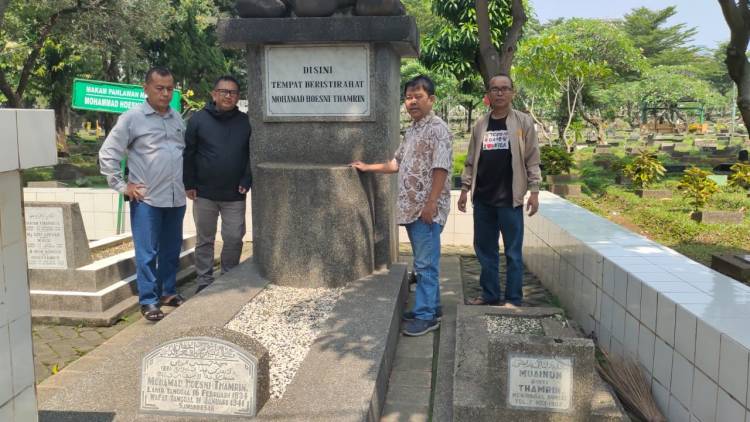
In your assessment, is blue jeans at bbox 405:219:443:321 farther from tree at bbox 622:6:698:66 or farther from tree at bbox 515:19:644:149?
tree at bbox 622:6:698:66

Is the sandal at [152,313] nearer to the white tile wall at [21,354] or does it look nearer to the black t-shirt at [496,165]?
the black t-shirt at [496,165]

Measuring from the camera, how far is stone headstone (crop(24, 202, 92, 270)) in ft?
18.0

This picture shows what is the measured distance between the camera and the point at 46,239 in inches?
219

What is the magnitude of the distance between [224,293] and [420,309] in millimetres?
1452

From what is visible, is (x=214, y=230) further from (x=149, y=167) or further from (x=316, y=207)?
(x=316, y=207)

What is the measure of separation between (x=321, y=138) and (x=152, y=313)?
76.4 inches

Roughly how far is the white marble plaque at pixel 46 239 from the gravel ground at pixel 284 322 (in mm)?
1986

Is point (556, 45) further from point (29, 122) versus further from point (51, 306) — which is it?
point (29, 122)

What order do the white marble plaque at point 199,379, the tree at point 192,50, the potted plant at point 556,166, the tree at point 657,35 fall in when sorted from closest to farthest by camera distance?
the white marble plaque at point 199,379 → the potted plant at point 556,166 → the tree at point 192,50 → the tree at point 657,35

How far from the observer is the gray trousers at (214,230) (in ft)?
17.9

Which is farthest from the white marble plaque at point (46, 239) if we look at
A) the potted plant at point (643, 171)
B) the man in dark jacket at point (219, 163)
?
the potted plant at point (643, 171)

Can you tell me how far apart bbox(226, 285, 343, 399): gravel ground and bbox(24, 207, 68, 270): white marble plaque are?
1.99 metres

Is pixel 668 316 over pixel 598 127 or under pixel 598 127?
under

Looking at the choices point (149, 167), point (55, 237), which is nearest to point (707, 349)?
point (149, 167)
